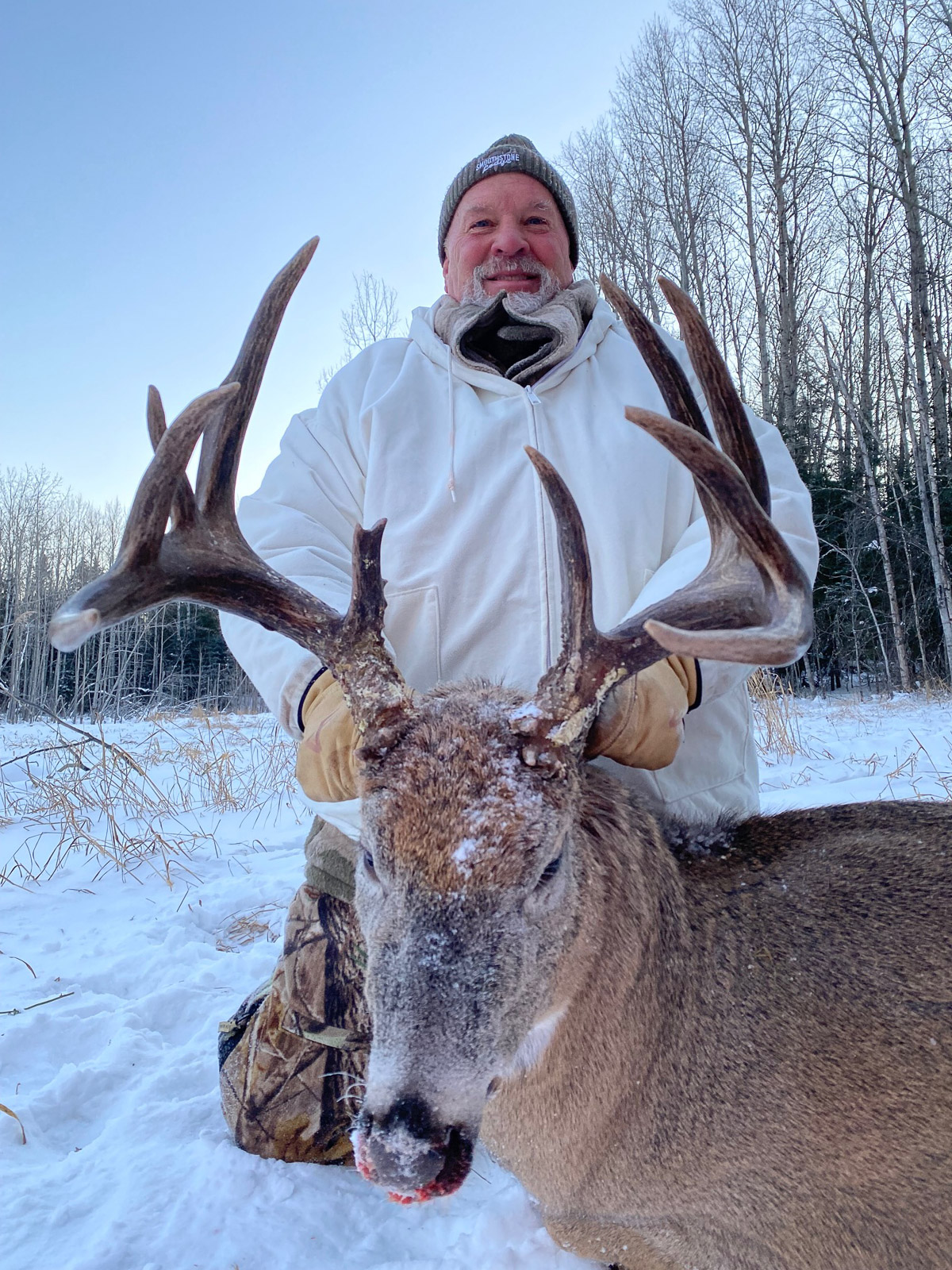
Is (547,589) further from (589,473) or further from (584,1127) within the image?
(584,1127)

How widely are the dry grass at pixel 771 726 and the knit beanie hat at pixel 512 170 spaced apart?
15.2 ft

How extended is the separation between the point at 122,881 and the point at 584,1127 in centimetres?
400

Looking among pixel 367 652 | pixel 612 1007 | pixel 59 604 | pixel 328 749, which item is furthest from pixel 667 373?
pixel 59 604

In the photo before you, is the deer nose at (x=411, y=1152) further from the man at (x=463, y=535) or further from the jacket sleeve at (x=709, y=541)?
the jacket sleeve at (x=709, y=541)

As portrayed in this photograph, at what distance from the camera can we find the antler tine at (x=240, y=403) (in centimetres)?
230

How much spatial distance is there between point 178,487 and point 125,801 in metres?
5.07

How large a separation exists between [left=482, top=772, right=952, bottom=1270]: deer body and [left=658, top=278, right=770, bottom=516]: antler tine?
3.13 feet

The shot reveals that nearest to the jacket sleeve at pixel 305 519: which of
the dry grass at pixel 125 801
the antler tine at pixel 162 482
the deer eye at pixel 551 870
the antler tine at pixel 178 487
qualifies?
the antler tine at pixel 178 487

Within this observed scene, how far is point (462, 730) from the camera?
1888 mm

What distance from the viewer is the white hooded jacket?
290 centimetres

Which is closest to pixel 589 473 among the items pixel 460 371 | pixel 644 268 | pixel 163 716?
pixel 460 371

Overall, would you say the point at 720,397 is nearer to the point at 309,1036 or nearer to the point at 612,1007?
the point at 612,1007

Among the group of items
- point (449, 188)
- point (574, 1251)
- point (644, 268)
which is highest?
point (644, 268)

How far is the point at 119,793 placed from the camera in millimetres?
6688
